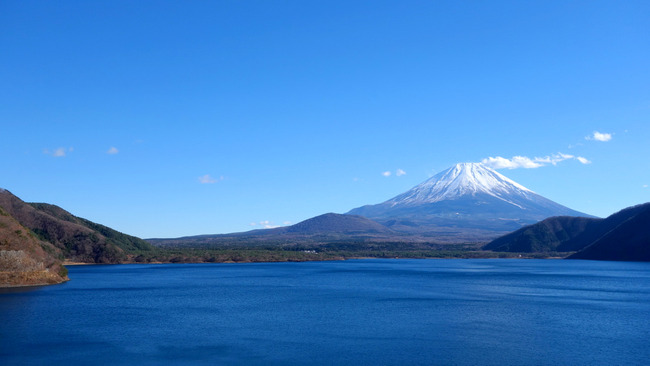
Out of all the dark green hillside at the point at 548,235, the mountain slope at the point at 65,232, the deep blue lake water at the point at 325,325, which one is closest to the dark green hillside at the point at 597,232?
the dark green hillside at the point at 548,235

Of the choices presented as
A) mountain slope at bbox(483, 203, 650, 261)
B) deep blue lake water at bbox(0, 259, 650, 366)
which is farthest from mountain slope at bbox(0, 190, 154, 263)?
mountain slope at bbox(483, 203, 650, 261)

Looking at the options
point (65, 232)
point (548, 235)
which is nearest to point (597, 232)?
point (548, 235)

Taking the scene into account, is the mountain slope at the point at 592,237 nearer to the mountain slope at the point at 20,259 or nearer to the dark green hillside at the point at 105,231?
the dark green hillside at the point at 105,231

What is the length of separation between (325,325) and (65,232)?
7439cm

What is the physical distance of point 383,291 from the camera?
5656 cm

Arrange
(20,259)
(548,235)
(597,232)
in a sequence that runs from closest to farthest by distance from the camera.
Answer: (20,259) → (597,232) → (548,235)

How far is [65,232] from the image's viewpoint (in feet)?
315

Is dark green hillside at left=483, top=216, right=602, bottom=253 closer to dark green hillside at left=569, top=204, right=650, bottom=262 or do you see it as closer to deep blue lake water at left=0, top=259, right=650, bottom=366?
dark green hillside at left=569, top=204, right=650, bottom=262

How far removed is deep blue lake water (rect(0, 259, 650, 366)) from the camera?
27.6 metres

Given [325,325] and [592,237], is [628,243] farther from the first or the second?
[325,325]

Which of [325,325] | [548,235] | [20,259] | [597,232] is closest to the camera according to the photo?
[325,325]

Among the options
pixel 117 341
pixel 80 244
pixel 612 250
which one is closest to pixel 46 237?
pixel 80 244

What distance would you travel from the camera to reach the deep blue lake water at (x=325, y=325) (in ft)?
90.7

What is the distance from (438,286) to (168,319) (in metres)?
33.5
